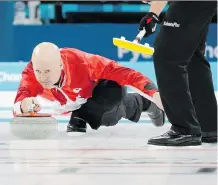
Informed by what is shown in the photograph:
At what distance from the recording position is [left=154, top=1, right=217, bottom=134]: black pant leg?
2004mm

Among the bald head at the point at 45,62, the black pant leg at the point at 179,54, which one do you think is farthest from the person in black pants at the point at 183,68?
the bald head at the point at 45,62

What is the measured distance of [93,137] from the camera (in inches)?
94.7

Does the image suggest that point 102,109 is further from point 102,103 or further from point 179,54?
point 179,54

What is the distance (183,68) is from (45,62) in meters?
0.51

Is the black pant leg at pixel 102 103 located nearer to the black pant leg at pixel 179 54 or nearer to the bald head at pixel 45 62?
the bald head at pixel 45 62

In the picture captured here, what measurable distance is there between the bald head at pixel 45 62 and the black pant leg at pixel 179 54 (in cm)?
41

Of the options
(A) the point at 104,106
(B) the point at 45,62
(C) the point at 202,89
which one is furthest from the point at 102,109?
(C) the point at 202,89

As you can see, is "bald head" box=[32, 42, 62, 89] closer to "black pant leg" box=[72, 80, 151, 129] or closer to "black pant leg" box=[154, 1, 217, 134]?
"black pant leg" box=[72, 80, 151, 129]

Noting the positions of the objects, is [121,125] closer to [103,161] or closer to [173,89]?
[173,89]

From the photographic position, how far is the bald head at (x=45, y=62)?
2.28 m

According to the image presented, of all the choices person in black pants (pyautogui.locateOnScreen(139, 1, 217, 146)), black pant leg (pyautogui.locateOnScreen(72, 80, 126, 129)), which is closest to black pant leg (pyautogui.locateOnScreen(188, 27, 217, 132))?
person in black pants (pyautogui.locateOnScreen(139, 1, 217, 146))

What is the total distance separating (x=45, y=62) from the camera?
90.0 inches

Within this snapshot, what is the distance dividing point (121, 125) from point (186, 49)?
0.84m

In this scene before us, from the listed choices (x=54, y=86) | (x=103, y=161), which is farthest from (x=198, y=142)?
(x=54, y=86)
